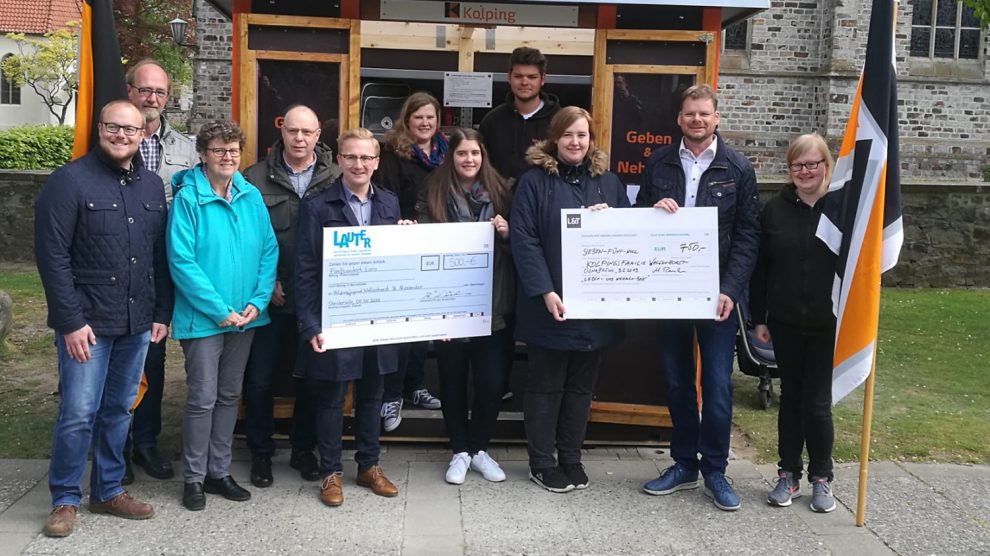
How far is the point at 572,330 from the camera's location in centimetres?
510

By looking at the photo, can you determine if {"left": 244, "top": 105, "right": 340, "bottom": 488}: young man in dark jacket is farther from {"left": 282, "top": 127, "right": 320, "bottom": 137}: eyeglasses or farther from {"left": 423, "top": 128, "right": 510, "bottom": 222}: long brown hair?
{"left": 423, "top": 128, "right": 510, "bottom": 222}: long brown hair

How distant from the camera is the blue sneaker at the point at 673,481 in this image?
209 inches

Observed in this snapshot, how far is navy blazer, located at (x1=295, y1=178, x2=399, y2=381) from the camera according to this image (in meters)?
4.93

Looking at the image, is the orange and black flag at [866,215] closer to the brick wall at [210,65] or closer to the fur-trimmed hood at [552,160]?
the fur-trimmed hood at [552,160]

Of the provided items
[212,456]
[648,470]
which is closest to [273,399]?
[212,456]

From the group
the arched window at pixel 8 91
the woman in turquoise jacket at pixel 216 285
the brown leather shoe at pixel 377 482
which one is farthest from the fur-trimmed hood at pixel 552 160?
the arched window at pixel 8 91

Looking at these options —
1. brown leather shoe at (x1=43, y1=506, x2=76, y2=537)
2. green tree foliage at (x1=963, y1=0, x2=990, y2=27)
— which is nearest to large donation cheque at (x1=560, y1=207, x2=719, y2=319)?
brown leather shoe at (x1=43, y1=506, x2=76, y2=537)

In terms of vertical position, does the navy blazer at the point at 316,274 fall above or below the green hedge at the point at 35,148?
below

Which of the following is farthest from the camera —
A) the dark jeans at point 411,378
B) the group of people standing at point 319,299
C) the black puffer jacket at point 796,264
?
the dark jeans at point 411,378

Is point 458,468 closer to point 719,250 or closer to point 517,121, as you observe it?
point 719,250

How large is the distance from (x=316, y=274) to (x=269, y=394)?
0.88m

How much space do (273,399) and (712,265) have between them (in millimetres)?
2666

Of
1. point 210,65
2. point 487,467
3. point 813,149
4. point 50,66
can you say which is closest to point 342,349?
point 487,467

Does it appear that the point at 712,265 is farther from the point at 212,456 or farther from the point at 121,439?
the point at 121,439
